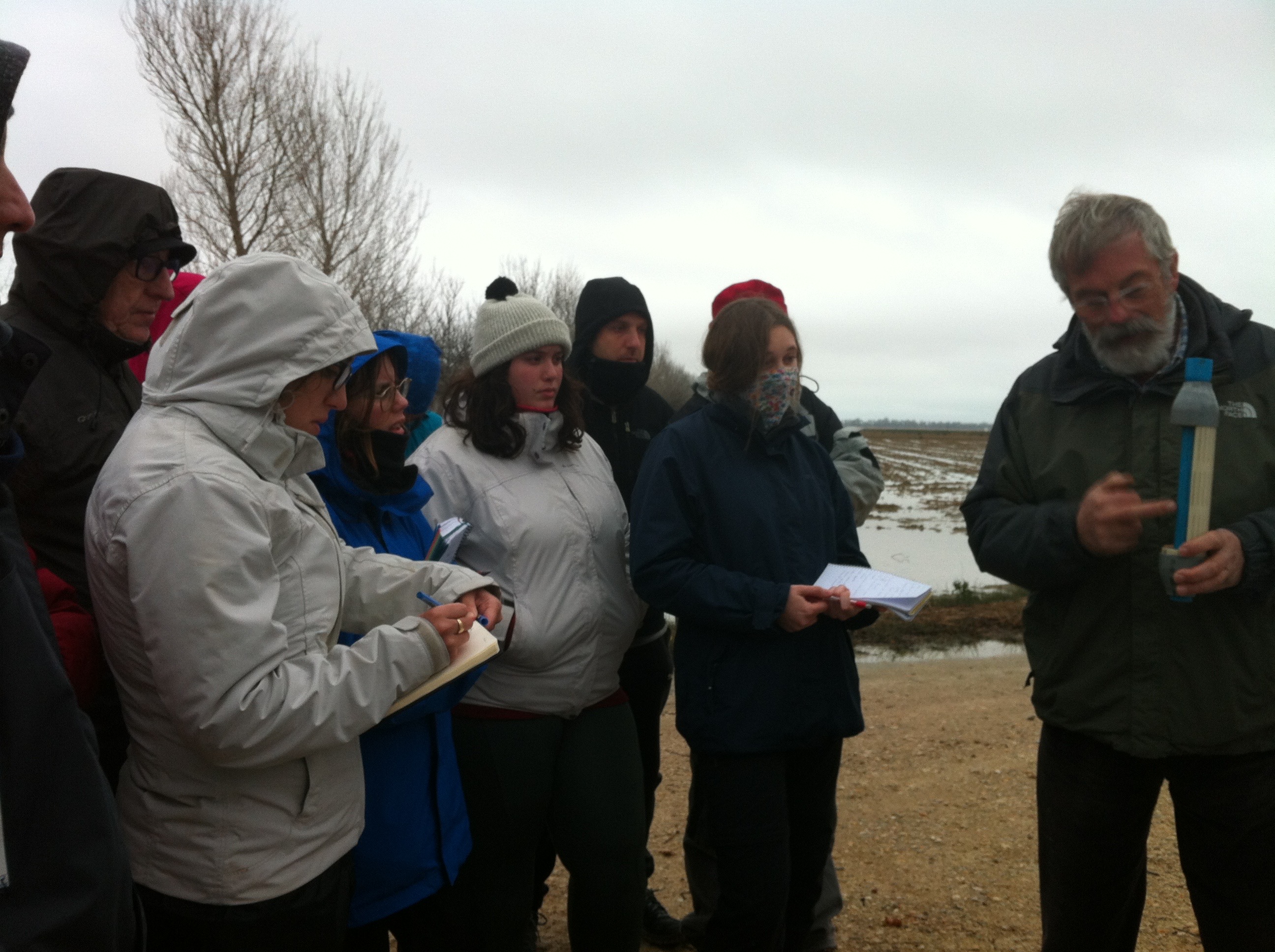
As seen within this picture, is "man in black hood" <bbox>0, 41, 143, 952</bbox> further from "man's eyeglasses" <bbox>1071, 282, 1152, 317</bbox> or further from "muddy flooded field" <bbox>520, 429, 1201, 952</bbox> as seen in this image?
"muddy flooded field" <bbox>520, 429, 1201, 952</bbox>

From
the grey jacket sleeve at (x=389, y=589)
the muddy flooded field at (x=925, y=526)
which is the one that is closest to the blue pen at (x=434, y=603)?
the grey jacket sleeve at (x=389, y=589)

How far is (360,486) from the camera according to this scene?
2369mm

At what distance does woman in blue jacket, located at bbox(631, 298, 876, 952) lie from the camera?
254 centimetres

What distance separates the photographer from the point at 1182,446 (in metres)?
2.28

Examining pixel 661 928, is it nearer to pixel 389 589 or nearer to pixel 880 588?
pixel 880 588

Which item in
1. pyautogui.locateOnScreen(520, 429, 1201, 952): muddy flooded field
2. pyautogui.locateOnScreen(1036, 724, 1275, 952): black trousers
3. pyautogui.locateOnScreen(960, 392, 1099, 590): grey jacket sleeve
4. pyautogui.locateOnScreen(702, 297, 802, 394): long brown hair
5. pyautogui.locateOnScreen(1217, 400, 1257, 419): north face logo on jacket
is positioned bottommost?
pyautogui.locateOnScreen(520, 429, 1201, 952): muddy flooded field

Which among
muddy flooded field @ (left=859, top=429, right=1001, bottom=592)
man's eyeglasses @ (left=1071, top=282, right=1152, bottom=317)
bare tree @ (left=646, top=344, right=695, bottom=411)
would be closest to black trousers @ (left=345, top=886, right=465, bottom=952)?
man's eyeglasses @ (left=1071, top=282, right=1152, bottom=317)

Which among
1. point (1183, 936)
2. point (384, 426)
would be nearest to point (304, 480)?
point (384, 426)

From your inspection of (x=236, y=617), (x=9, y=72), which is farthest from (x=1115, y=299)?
(x=9, y=72)

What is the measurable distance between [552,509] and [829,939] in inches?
71.2

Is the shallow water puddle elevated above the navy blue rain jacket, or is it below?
below

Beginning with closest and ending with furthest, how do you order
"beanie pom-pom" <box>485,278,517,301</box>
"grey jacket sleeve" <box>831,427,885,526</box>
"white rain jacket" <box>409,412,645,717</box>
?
"white rain jacket" <box>409,412,645,717</box>, "beanie pom-pom" <box>485,278,517,301</box>, "grey jacket sleeve" <box>831,427,885,526</box>

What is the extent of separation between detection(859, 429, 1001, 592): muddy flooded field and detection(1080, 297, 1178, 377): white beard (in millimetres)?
1770

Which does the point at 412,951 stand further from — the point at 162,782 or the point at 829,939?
the point at 829,939
